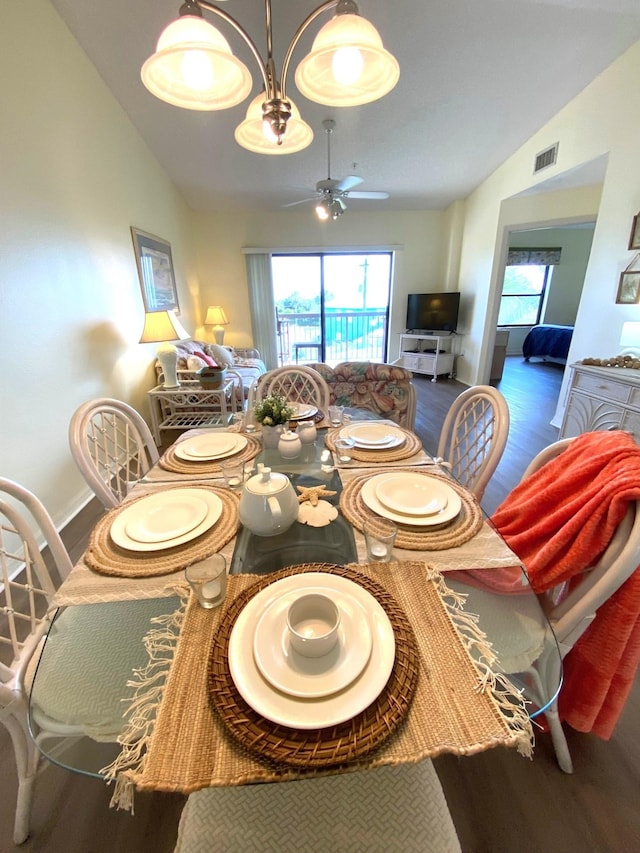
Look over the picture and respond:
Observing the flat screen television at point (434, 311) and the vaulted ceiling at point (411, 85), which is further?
the flat screen television at point (434, 311)

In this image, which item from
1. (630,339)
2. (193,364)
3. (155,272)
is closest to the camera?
(630,339)

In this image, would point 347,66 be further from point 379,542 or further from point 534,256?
point 534,256

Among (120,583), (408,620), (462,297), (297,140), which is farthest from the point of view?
(462,297)

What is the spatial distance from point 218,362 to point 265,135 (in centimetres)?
331

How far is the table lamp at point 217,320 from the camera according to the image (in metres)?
5.28

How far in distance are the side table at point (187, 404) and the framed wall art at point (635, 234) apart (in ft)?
11.2

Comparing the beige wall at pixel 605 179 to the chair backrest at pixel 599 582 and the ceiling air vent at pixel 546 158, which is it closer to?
the ceiling air vent at pixel 546 158

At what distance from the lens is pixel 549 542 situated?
82 centimetres

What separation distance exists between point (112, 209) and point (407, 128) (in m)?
2.73

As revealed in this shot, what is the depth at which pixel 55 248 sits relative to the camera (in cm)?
209

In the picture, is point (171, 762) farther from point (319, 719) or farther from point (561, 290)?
point (561, 290)

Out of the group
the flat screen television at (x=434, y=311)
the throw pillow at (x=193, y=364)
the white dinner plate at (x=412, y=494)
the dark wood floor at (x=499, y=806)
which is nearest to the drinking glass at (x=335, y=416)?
the white dinner plate at (x=412, y=494)

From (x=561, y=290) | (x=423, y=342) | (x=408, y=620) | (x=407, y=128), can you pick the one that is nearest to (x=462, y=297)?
(x=423, y=342)

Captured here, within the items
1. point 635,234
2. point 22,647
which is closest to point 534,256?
point 635,234
